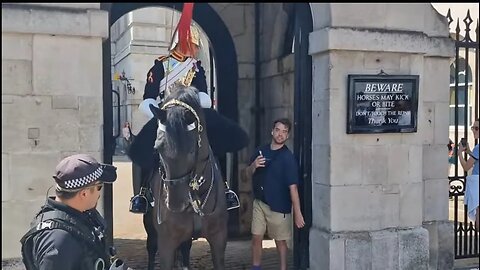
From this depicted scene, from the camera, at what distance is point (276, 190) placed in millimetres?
5797

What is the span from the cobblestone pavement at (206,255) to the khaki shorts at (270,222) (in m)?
1.07

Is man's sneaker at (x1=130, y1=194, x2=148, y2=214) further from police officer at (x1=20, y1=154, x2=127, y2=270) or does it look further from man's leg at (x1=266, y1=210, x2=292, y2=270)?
police officer at (x1=20, y1=154, x2=127, y2=270)

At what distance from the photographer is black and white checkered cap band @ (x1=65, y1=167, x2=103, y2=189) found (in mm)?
2596

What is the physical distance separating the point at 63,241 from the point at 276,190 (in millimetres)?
3580

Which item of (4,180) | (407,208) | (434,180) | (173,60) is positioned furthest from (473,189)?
(4,180)

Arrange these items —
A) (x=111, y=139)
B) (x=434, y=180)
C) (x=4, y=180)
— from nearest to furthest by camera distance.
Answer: (x=4, y=180) < (x=111, y=139) < (x=434, y=180)

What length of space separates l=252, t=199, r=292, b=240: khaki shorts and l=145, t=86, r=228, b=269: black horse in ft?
3.08

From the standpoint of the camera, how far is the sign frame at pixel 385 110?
575 cm

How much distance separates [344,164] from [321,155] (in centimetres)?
26

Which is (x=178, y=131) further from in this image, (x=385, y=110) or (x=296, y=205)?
(x=385, y=110)

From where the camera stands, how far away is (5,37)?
15.4 feet

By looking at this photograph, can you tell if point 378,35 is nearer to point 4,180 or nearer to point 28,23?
point 28,23

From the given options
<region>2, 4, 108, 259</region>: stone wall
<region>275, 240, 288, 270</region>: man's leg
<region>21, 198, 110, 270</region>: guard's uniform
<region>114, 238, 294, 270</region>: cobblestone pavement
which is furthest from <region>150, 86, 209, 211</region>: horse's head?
<region>114, 238, 294, 270</region>: cobblestone pavement

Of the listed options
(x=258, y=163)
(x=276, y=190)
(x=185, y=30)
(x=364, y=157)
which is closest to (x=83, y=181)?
(x=185, y=30)
